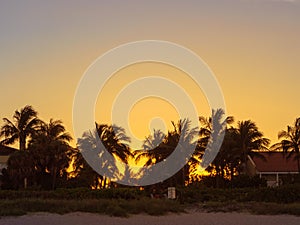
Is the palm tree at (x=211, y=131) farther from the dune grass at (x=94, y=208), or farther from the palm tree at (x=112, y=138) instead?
the dune grass at (x=94, y=208)

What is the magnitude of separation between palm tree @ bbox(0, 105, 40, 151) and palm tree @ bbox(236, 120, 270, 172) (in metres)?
21.6

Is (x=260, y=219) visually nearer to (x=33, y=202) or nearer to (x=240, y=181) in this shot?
(x=33, y=202)

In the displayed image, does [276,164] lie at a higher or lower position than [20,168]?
higher

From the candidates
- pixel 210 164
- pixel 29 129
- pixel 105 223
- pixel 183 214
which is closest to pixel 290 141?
pixel 210 164

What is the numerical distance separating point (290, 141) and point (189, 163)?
11.3m

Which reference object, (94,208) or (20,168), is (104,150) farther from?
(94,208)

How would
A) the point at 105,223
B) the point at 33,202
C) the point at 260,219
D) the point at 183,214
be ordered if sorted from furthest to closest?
the point at 33,202 → the point at 183,214 → the point at 260,219 → the point at 105,223

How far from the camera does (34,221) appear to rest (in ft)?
80.0

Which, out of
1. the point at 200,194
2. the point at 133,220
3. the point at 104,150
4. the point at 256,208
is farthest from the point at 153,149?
the point at 133,220

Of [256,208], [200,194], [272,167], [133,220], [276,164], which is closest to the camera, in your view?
[133,220]

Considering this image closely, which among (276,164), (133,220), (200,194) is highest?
(276,164)

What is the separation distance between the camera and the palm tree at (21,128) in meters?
58.3

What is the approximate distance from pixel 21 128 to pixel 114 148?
10423mm

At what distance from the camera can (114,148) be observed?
185ft
